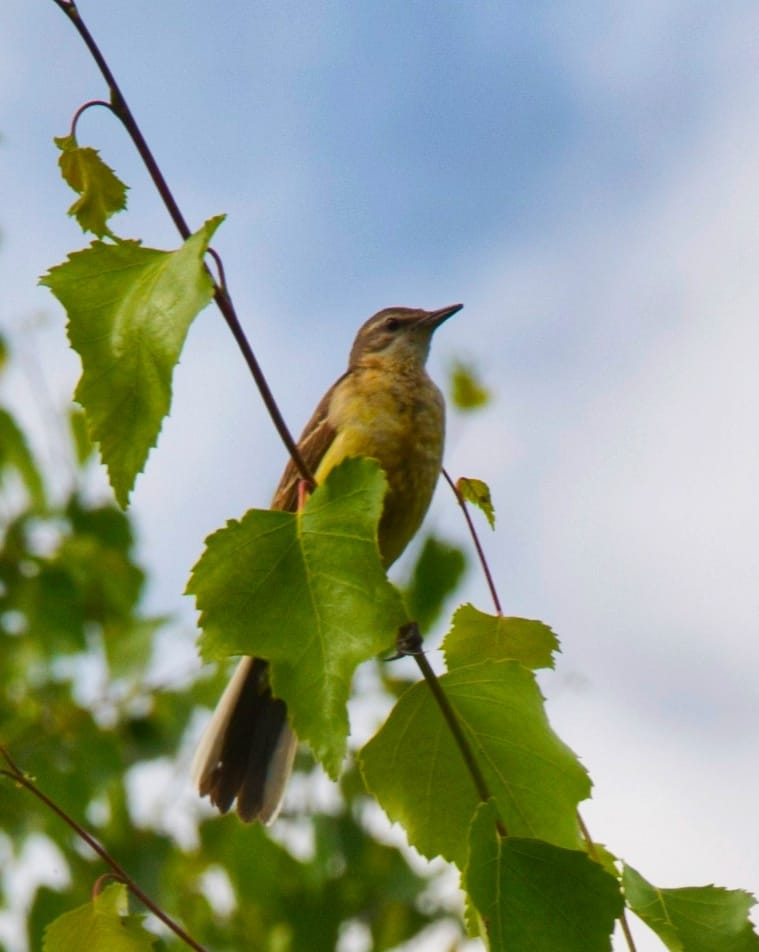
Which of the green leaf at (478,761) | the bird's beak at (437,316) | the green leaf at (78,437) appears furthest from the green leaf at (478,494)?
the green leaf at (78,437)

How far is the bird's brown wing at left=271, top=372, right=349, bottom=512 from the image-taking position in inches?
169

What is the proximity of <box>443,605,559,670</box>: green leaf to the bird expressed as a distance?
1413 mm

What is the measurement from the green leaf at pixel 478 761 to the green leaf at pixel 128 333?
0.73 meters

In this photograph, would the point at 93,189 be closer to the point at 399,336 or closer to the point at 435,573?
the point at 399,336

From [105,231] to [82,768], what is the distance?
13.1 ft

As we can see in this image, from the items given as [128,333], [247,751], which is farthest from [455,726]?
[247,751]

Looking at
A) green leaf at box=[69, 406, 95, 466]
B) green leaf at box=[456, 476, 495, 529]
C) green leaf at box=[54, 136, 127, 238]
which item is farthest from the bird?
green leaf at box=[69, 406, 95, 466]

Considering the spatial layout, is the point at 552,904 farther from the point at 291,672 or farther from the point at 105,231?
the point at 105,231

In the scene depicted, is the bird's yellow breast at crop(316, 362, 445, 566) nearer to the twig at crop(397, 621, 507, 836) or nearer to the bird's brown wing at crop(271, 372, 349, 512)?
the bird's brown wing at crop(271, 372, 349, 512)

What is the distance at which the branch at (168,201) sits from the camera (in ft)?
6.93

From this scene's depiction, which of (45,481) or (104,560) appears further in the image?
(45,481)

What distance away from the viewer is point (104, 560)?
268 inches

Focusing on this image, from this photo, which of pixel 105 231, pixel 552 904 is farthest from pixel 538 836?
pixel 105 231

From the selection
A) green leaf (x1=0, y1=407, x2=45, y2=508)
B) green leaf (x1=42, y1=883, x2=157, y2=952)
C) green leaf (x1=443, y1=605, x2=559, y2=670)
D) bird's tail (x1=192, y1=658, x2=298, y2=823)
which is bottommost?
green leaf (x1=42, y1=883, x2=157, y2=952)
